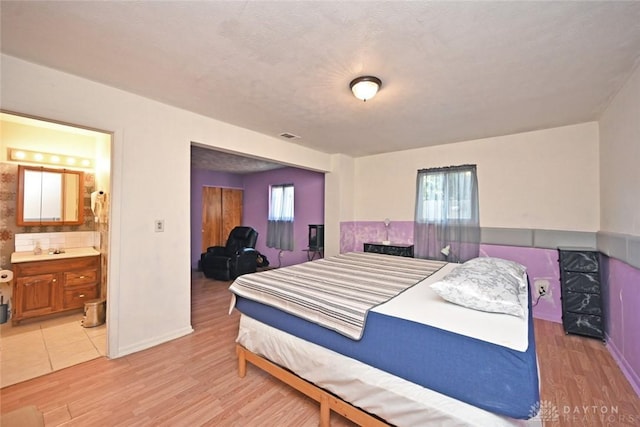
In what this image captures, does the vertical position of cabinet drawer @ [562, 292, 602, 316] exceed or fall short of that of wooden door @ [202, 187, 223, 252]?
it falls short

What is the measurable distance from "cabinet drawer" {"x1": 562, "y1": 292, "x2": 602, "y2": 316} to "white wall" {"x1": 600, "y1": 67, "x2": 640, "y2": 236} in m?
0.74

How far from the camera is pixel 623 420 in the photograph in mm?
1625

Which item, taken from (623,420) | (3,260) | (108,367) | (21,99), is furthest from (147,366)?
(623,420)

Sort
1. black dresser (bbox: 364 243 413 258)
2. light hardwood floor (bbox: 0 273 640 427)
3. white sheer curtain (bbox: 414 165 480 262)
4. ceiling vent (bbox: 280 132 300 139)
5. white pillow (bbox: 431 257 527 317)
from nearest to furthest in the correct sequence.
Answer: white pillow (bbox: 431 257 527 317)
light hardwood floor (bbox: 0 273 640 427)
ceiling vent (bbox: 280 132 300 139)
white sheer curtain (bbox: 414 165 480 262)
black dresser (bbox: 364 243 413 258)

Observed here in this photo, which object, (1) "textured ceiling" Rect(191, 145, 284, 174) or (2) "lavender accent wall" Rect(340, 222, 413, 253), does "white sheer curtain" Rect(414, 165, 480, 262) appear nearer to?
(2) "lavender accent wall" Rect(340, 222, 413, 253)

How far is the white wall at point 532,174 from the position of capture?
308 cm

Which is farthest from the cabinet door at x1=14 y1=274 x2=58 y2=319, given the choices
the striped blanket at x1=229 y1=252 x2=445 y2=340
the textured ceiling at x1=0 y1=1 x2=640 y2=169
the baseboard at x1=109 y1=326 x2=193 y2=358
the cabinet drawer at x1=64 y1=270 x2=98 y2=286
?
the striped blanket at x1=229 y1=252 x2=445 y2=340

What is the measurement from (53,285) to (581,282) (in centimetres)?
611

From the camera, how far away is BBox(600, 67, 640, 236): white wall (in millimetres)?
1991

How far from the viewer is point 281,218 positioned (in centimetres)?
638

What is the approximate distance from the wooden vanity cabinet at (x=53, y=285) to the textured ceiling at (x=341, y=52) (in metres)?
2.42

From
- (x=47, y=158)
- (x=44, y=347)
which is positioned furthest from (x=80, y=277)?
(x=47, y=158)

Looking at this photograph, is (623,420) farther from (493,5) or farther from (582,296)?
(493,5)

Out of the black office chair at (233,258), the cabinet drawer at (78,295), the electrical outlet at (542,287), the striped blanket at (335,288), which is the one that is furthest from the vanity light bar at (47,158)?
the electrical outlet at (542,287)
